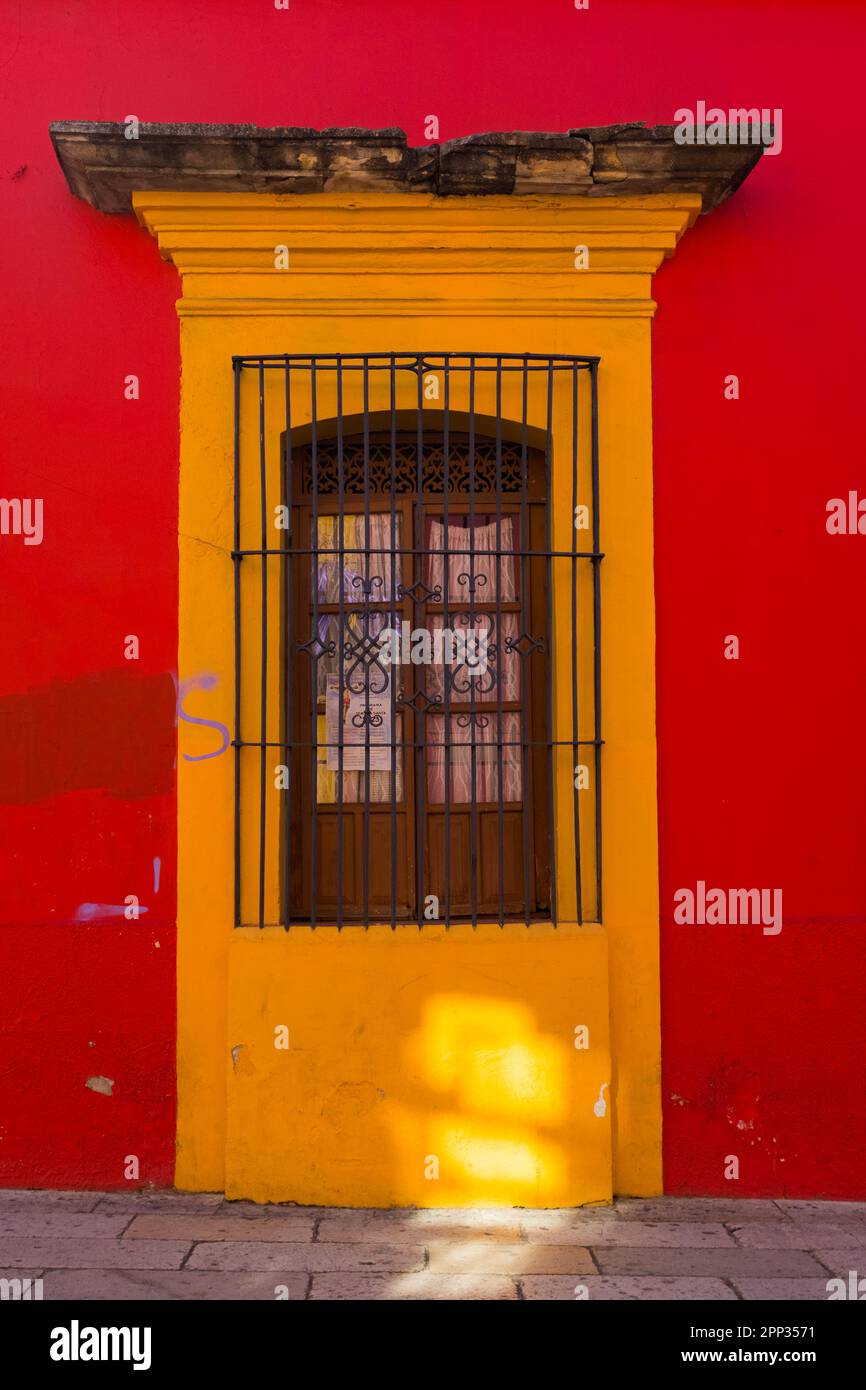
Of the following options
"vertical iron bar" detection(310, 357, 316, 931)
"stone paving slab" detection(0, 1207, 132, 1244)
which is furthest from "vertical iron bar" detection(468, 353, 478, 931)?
"stone paving slab" detection(0, 1207, 132, 1244)

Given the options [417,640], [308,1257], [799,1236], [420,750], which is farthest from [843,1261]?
[417,640]

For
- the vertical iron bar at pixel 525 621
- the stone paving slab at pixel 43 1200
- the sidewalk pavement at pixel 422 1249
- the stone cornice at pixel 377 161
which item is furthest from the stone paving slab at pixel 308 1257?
the stone cornice at pixel 377 161

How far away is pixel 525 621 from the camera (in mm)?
4691

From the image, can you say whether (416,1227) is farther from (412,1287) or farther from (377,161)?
(377,161)

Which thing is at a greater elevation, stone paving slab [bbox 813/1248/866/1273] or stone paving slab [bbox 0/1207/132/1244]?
stone paving slab [bbox 0/1207/132/1244]

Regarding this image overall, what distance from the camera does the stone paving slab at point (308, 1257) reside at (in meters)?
3.80

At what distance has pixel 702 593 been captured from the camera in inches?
183

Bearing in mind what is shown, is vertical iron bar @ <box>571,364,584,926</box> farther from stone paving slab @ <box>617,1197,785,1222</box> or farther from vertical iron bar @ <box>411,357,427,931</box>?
stone paving slab @ <box>617,1197,785,1222</box>

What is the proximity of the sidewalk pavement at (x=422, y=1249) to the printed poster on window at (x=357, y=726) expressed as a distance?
1.63 meters

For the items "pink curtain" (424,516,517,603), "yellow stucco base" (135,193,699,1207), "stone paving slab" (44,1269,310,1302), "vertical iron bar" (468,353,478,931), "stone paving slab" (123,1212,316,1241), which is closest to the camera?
"stone paving slab" (44,1269,310,1302)

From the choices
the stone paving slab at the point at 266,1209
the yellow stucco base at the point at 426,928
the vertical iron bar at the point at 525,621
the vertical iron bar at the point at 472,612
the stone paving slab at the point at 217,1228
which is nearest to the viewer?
the stone paving slab at the point at 217,1228

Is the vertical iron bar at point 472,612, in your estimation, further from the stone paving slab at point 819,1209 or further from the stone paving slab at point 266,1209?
the stone paving slab at point 819,1209

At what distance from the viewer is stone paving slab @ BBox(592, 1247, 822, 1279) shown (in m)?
3.81


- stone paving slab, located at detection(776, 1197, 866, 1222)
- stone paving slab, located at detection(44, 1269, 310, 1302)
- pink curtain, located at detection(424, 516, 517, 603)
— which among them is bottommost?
stone paving slab, located at detection(776, 1197, 866, 1222)
